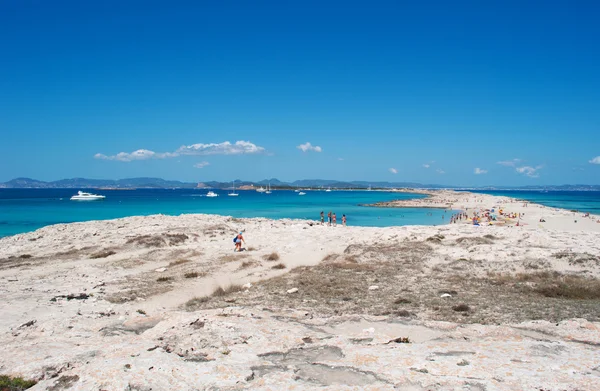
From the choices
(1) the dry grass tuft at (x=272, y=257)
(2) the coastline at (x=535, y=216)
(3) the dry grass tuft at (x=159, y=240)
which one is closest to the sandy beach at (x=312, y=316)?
(1) the dry grass tuft at (x=272, y=257)

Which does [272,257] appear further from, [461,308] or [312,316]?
[461,308]

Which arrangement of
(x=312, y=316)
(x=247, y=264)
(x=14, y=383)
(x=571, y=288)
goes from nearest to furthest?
(x=14, y=383) < (x=312, y=316) < (x=571, y=288) < (x=247, y=264)

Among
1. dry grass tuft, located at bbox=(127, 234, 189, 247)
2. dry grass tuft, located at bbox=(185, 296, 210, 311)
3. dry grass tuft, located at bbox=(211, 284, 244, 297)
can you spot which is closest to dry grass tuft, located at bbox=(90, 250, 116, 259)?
dry grass tuft, located at bbox=(127, 234, 189, 247)

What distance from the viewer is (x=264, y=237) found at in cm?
3328

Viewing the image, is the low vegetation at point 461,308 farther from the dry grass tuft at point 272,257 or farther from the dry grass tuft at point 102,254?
the dry grass tuft at point 102,254

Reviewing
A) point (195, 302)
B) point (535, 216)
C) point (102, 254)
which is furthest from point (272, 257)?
point (535, 216)

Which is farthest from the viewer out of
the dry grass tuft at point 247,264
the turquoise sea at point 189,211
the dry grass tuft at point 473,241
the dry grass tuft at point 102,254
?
the turquoise sea at point 189,211

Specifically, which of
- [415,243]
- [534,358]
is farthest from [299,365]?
[415,243]

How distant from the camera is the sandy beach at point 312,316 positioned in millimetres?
7434

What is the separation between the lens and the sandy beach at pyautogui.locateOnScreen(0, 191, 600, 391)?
743 centimetres

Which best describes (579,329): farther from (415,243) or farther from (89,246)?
(89,246)

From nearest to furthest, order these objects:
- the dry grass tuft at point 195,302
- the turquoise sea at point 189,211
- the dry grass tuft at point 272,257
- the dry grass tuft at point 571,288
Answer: the dry grass tuft at point 195,302 → the dry grass tuft at point 571,288 → the dry grass tuft at point 272,257 → the turquoise sea at point 189,211

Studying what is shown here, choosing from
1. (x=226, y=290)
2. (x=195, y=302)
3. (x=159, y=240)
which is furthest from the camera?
(x=159, y=240)

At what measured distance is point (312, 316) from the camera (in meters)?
12.2
